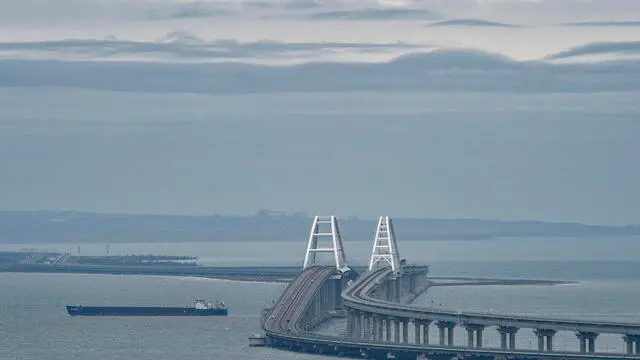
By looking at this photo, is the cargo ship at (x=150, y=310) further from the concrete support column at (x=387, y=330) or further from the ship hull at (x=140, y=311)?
the concrete support column at (x=387, y=330)

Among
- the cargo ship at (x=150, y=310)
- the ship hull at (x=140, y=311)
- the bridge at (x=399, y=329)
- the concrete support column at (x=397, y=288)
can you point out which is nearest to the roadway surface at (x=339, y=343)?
the bridge at (x=399, y=329)

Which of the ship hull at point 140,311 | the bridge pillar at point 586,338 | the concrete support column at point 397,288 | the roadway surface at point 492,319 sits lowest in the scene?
the bridge pillar at point 586,338

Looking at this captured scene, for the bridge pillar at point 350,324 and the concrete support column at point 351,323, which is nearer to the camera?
the concrete support column at point 351,323

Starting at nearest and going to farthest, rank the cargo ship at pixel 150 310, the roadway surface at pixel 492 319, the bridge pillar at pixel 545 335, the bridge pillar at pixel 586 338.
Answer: the roadway surface at pixel 492 319 < the bridge pillar at pixel 586 338 < the bridge pillar at pixel 545 335 < the cargo ship at pixel 150 310

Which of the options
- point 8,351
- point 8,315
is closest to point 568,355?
point 8,351

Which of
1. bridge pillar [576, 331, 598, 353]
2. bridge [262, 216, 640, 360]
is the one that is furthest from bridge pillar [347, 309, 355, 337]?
bridge pillar [576, 331, 598, 353]

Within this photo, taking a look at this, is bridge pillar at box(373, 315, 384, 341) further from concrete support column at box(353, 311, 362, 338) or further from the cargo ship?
the cargo ship

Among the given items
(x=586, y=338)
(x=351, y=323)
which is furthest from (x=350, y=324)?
(x=586, y=338)
